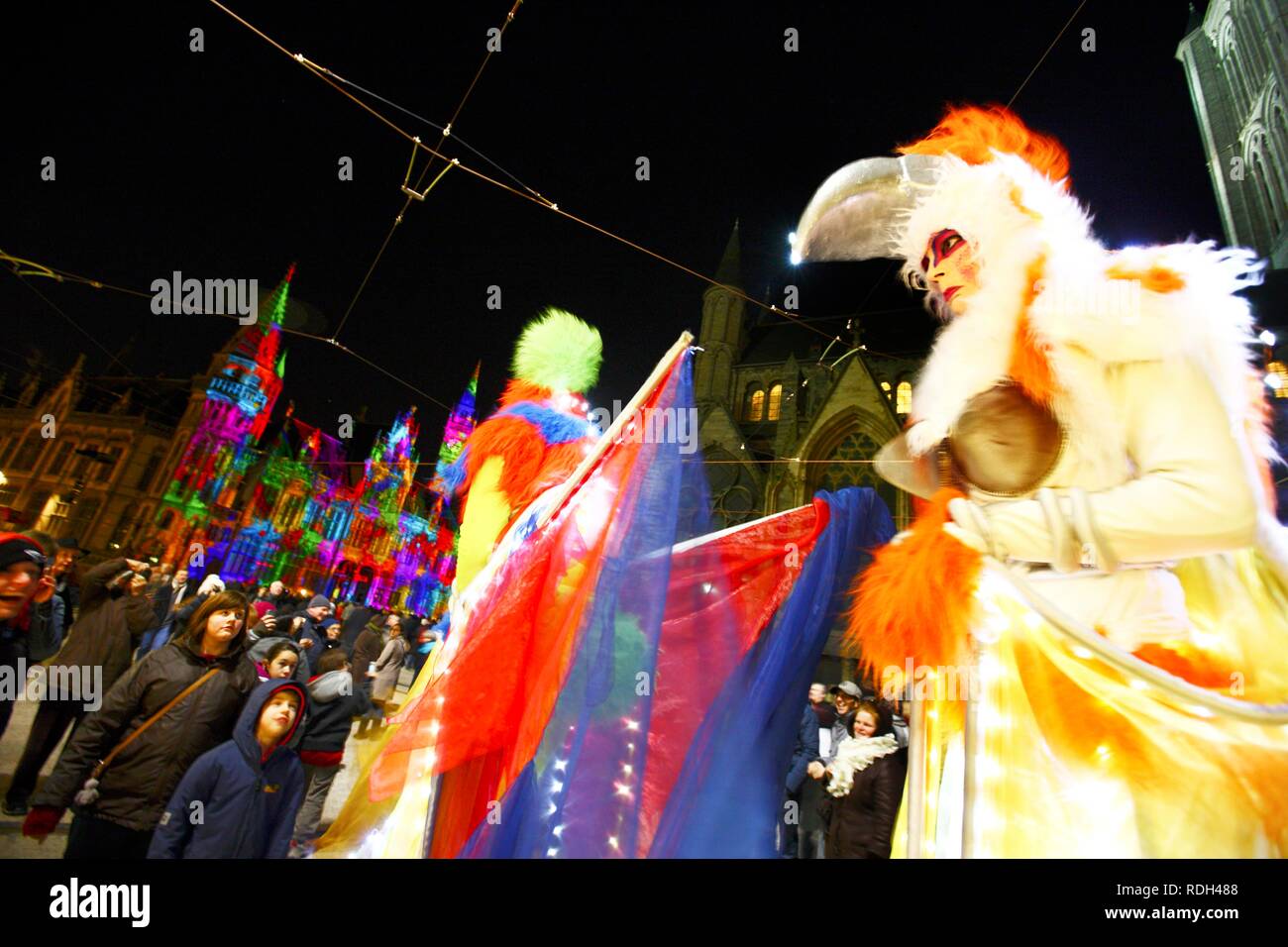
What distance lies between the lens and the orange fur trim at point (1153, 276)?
1597 mm

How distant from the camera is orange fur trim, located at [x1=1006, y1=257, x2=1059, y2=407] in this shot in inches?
→ 65.2

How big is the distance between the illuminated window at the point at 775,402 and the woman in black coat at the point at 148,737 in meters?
27.5

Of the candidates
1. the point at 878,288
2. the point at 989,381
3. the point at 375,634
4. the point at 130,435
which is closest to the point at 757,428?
the point at 878,288

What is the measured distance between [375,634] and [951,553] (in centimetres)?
1009

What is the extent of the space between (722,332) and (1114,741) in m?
31.5

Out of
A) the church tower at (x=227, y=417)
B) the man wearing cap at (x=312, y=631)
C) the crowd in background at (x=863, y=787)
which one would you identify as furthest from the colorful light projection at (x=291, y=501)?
the crowd in background at (x=863, y=787)

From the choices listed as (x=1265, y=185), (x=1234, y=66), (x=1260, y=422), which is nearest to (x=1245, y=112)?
(x=1234, y=66)

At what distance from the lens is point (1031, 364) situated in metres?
1.67

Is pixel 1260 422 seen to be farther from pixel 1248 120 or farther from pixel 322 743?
pixel 1248 120

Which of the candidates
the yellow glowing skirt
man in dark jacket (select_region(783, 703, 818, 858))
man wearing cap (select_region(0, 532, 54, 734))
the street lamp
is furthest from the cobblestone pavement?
the street lamp

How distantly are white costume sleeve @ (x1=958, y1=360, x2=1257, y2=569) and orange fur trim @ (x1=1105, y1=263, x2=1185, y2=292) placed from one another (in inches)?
8.1

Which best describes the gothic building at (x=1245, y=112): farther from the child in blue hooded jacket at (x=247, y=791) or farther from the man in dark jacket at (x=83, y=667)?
the man in dark jacket at (x=83, y=667)

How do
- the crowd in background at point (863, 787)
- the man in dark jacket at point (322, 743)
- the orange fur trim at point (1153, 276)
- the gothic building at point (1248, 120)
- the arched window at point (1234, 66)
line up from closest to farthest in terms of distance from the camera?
the orange fur trim at point (1153, 276) → the crowd in background at point (863, 787) → the man in dark jacket at point (322, 743) → the gothic building at point (1248, 120) → the arched window at point (1234, 66)

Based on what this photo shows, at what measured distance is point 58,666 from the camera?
15.4ft
